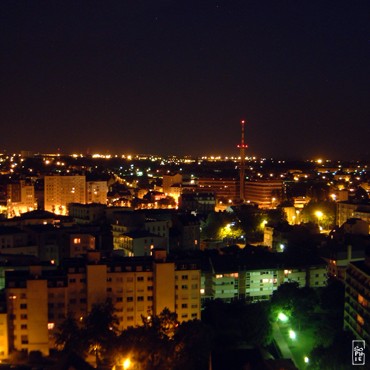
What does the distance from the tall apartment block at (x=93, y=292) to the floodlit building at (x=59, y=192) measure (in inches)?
372

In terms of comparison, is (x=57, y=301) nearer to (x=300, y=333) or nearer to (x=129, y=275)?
(x=129, y=275)

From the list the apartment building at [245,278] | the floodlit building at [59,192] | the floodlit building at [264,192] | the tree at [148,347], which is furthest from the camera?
the floodlit building at [264,192]

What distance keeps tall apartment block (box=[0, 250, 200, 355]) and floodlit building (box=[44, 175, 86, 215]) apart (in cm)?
946

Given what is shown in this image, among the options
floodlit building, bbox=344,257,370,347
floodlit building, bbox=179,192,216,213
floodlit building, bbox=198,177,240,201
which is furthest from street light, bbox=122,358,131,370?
floodlit building, bbox=198,177,240,201

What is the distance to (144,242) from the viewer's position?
Result: 8.79 m

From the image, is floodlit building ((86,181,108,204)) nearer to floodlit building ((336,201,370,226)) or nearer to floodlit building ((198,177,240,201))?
floodlit building ((198,177,240,201))

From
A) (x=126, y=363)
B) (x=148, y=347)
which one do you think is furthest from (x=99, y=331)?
(x=148, y=347)

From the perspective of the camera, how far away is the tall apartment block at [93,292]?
19.6 feet

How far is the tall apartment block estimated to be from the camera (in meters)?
5.97

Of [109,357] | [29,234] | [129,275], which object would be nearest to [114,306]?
[129,275]

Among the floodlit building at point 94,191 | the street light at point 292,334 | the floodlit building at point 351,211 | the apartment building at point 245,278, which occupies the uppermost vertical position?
the floodlit building at point 94,191

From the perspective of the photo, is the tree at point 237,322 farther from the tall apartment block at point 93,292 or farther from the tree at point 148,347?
the tree at point 148,347

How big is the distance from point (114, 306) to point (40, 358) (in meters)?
0.95

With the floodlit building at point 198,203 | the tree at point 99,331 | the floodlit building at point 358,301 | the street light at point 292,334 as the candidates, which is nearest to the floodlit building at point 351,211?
the floodlit building at point 198,203
